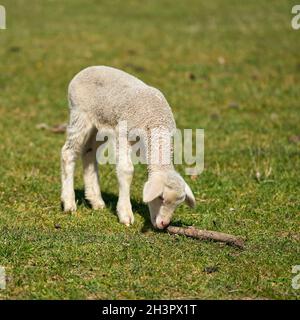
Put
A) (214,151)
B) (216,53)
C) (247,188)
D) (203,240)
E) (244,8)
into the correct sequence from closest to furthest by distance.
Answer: (203,240), (247,188), (214,151), (216,53), (244,8)

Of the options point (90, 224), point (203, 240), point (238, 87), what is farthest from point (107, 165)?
point (238, 87)

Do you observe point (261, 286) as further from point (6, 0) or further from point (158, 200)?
point (6, 0)

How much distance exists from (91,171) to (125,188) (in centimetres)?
91

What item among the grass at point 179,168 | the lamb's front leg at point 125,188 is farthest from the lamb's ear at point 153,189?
the lamb's front leg at point 125,188

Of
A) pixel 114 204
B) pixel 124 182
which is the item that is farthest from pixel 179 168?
pixel 124 182

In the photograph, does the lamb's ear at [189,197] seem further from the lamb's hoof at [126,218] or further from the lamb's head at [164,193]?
the lamb's hoof at [126,218]

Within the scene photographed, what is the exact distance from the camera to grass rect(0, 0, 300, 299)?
19.7ft

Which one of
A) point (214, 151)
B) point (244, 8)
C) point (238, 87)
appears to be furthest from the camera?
point (244, 8)

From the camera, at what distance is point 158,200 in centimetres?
690

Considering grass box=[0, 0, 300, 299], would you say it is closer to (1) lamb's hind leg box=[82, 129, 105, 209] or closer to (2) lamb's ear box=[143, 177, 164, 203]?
(1) lamb's hind leg box=[82, 129, 105, 209]

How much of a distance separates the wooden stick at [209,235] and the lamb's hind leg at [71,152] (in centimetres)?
139

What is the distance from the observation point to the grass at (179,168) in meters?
6.00

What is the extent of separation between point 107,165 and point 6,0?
14.6 metres

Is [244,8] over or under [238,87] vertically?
over
